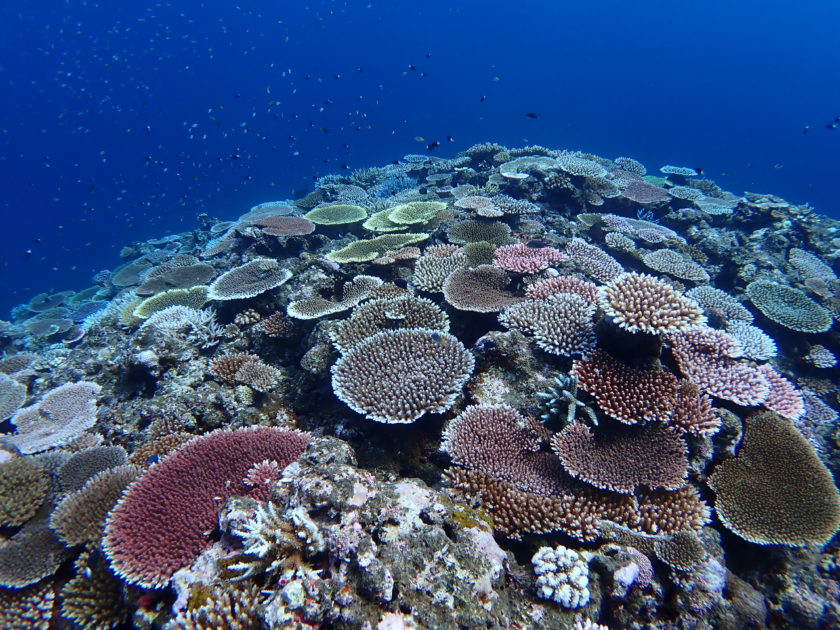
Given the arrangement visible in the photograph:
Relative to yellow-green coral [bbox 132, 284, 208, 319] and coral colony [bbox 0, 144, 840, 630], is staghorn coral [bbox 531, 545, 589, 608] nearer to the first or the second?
coral colony [bbox 0, 144, 840, 630]

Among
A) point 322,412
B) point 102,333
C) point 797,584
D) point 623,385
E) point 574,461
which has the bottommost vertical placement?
point 102,333

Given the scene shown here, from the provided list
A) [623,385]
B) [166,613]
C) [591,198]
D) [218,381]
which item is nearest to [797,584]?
[623,385]

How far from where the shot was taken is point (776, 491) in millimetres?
3727

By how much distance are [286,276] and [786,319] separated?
9.88 meters

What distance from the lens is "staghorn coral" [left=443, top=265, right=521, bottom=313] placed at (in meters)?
5.43

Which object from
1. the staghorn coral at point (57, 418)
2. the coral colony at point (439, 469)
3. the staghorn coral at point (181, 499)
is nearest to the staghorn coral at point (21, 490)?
the coral colony at point (439, 469)

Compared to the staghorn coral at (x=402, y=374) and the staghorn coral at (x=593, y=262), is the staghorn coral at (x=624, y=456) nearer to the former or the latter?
the staghorn coral at (x=402, y=374)

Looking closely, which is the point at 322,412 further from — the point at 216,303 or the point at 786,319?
the point at 786,319

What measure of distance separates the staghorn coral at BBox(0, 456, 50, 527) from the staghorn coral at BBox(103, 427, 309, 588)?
210cm

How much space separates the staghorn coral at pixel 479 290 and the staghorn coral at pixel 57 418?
6.01m

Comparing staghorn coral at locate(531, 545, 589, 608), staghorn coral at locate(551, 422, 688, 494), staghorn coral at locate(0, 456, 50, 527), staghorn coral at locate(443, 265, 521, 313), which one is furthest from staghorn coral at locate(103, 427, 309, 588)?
staghorn coral at locate(443, 265, 521, 313)

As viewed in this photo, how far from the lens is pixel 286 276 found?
7.27 meters

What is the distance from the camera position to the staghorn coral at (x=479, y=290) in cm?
543

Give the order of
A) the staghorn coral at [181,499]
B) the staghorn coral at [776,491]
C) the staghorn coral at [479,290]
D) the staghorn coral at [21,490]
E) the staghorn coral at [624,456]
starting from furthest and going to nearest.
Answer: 1. the staghorn coral at [479,290]
2. the staghorn coral at [21,490]
3. the staghorn coral at [776,491]
4. the staghorn coral at [624,456]
5. the staghorn coral at [181,499]
